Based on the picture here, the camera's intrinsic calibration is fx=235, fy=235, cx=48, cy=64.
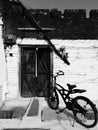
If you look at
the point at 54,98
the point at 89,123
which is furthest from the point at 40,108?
the point at 89,123

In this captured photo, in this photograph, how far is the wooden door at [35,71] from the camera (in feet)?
29.6

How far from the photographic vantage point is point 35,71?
9031 millimetres

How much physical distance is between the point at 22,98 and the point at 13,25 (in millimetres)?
2760

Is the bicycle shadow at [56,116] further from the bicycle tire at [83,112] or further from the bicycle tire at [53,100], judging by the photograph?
the bicycle tire at [53,100]

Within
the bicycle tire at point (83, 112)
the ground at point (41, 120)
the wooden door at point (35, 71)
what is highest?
the wooden door at point (35, 71)

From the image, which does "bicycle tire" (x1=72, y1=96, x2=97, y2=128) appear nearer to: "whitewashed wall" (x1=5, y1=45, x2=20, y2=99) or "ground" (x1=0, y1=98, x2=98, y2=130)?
"ground" (x1=0, y1=98, x2=98, y2=130)

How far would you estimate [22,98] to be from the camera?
29.0 feet

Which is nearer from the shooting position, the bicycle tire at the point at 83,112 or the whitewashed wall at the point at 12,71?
the bicycle tire at the point at 83,112

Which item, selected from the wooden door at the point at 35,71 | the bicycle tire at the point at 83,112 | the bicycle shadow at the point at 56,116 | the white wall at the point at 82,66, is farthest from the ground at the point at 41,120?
the white wall at the point at 82,66

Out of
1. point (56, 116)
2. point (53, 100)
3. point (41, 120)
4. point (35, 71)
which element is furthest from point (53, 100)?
point (35, 71)

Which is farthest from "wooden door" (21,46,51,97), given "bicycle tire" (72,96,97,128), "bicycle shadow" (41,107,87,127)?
"bicycle tire" (72,96,97,128)

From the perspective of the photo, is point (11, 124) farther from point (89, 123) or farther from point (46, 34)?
point (46, 34)

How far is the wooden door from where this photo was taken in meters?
9.03

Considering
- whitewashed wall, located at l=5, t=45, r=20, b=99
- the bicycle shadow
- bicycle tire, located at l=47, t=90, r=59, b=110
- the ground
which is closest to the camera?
the ground
